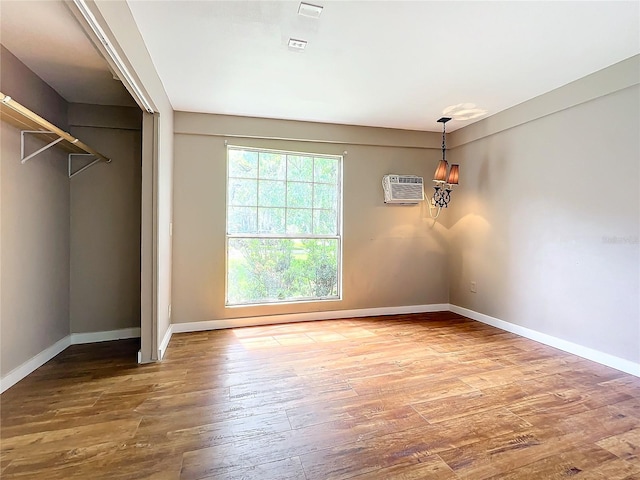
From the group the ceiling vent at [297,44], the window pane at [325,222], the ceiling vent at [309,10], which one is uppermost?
the ceiling vent at [297,44]

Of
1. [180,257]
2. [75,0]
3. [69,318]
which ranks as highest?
[75,0]

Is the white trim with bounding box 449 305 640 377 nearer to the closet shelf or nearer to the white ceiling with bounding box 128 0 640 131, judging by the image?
the white ceiling with bounding box 128 0 640 131

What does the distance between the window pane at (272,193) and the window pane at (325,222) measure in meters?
0.48

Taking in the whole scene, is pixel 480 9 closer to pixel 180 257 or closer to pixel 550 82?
pixel 550 82

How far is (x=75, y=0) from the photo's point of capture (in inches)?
56.0

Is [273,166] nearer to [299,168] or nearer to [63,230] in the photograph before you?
[299,168]

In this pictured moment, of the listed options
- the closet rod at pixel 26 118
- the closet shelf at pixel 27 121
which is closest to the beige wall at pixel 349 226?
the closet shelf at pixel 27 121

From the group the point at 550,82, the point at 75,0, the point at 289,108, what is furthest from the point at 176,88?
the point at 550,82

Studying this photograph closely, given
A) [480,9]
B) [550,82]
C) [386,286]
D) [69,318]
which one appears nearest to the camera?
[480,9]

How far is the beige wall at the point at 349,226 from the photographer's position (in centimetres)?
391

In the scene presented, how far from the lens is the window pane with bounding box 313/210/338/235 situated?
14.6 feet

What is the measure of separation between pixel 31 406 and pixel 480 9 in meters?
3.81

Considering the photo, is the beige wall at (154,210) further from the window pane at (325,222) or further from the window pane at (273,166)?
the window pane at (325,222)

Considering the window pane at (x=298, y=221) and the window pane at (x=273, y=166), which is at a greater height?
the window pane at (x=273, y=166)
